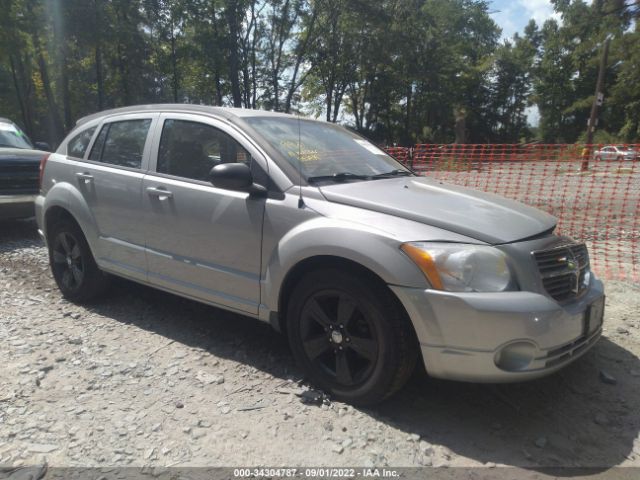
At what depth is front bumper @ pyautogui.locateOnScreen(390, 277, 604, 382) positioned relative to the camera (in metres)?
2.40

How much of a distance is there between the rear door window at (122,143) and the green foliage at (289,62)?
1586 cm

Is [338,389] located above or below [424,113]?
below

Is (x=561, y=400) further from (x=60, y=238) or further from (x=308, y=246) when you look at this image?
(x=60, y=238)

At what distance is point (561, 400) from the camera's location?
2.93 metres

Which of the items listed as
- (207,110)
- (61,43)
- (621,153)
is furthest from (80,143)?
(61,43)

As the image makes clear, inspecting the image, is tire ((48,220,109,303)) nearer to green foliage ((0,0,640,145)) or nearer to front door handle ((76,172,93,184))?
front door handle ((76,172,93,184))

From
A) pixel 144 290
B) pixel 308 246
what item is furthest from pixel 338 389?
pixel 144 290

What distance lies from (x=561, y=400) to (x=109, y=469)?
252 centimetres

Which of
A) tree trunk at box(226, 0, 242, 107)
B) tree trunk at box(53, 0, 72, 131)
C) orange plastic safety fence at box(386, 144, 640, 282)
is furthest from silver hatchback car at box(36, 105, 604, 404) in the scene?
tree trunk at box(226, 0, 242, 107)

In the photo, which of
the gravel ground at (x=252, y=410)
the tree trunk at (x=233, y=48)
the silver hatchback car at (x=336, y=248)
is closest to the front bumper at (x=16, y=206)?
the silver hatchback car at (x=336, y=248)

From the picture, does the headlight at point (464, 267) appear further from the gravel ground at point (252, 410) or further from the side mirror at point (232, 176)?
the side mirror at point (232, 176)

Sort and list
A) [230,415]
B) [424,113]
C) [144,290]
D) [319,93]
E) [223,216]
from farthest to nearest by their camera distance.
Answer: [424,113]
[319,93]
[144,290]
[223,216]
[230,415]

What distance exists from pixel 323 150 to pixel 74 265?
2.65m

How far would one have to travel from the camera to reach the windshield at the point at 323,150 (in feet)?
10.7
